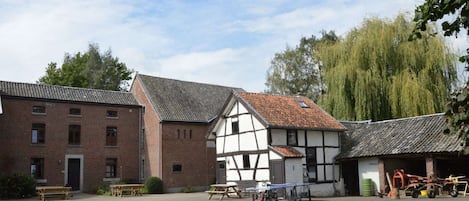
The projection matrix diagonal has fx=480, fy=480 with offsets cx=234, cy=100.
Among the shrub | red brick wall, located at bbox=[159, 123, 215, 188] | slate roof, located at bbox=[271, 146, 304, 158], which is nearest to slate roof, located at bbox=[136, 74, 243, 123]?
red brick wall, located at bbox=[159, 123, 215, 188]

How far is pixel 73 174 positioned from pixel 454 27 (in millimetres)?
31019

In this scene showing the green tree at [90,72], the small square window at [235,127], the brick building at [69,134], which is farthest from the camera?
the green tree at [90,72]

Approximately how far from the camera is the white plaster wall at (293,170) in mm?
22391

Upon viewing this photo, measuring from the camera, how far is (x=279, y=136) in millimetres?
23875

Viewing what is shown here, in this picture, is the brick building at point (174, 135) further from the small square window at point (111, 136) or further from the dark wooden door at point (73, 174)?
the dark wooden door at point (73, 174)

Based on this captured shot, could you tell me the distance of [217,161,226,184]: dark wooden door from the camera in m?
26.9

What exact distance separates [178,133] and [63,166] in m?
7.78

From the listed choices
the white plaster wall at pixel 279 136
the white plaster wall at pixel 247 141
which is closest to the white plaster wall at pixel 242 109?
the white plaster wall at pixel 247 141

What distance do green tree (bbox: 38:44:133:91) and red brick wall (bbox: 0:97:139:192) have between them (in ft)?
43.7

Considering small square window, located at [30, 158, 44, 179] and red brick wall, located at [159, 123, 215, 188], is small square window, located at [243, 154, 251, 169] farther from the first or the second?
small square window, located at [30, 158, 44, 179]

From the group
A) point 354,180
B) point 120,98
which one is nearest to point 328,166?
point 354,180

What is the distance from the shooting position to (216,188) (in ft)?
79.0

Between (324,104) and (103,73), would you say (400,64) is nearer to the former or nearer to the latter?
(324,104)

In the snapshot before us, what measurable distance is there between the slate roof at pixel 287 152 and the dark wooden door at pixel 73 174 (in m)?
15.2
